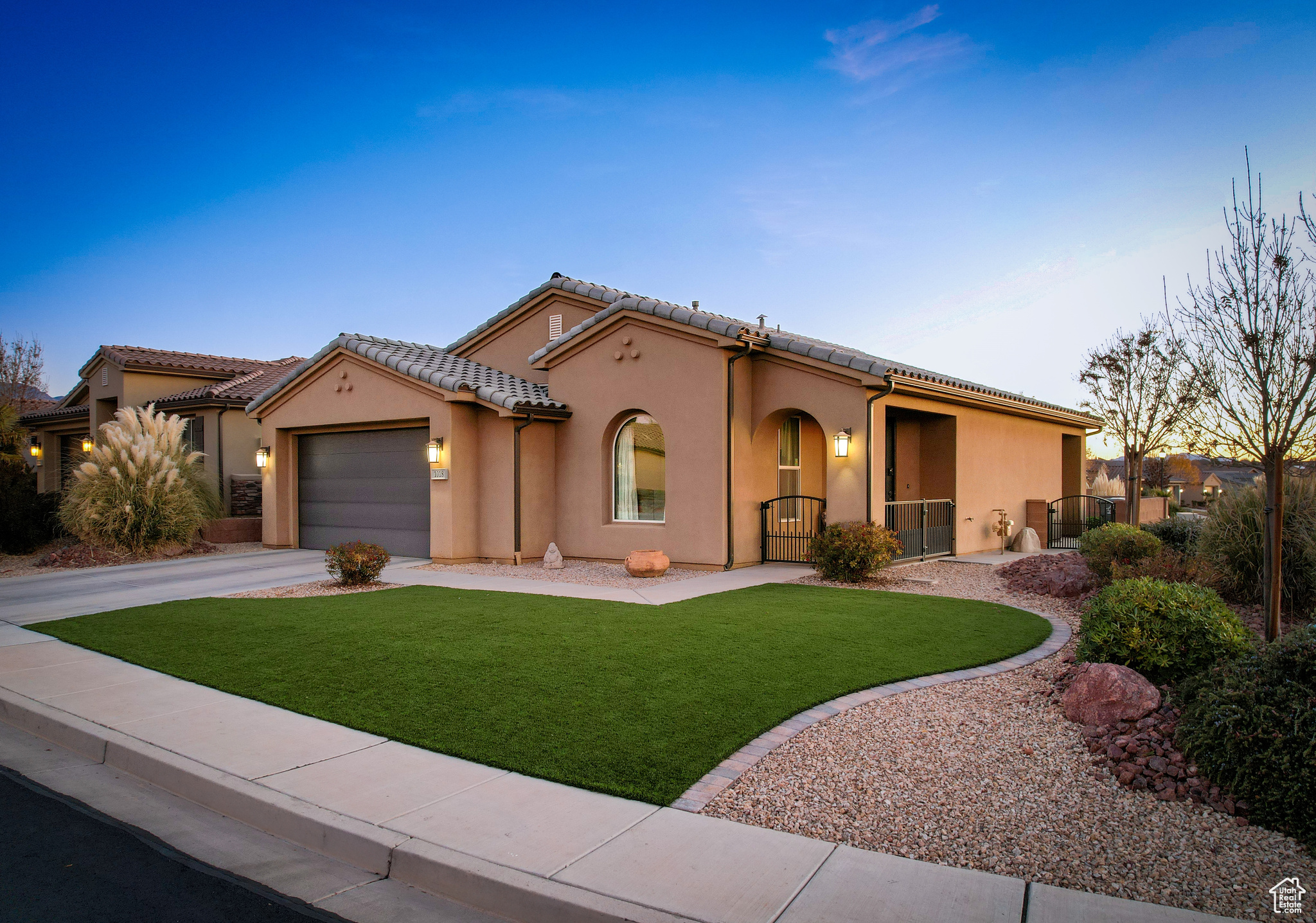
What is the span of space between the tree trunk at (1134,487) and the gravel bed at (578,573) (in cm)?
1093

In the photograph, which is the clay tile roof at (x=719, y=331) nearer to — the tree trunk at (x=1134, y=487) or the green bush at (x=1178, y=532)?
the tree trunk at (x=1134, y=487)

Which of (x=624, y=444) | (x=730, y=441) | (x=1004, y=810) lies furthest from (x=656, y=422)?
(x=1004, y=810)

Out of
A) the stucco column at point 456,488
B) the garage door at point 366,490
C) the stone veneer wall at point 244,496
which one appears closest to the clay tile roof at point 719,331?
the stucco column at point 456,488

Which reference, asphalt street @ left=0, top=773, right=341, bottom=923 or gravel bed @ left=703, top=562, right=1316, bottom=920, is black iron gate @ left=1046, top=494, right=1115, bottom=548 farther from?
asphalt street @ left=0, top=773, right=341, bottom=923

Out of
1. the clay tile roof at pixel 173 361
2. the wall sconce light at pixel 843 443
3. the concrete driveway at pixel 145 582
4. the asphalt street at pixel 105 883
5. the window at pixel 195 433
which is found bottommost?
the asphalt street at pixel 105 883

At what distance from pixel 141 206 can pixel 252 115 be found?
15.9ft

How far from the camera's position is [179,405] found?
65.0 feet

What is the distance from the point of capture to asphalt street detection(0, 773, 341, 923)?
3.04 m

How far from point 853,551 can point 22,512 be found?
60.1 ft

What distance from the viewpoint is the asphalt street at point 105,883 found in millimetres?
3043

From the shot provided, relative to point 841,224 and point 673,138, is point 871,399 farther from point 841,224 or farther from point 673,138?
point 673,138

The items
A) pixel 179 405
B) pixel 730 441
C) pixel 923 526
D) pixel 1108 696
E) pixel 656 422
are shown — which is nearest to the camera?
pixel 1108 696

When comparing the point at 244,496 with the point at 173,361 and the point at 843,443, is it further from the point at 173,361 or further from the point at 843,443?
the point at 843,443

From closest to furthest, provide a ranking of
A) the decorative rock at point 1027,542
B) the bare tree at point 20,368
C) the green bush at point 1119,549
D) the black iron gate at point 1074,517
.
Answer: the green bush at point 1119,549 < the decorative rock at point 1027,542 < the black iron gate at point 1074,517 < the bare tree at point 20,368
